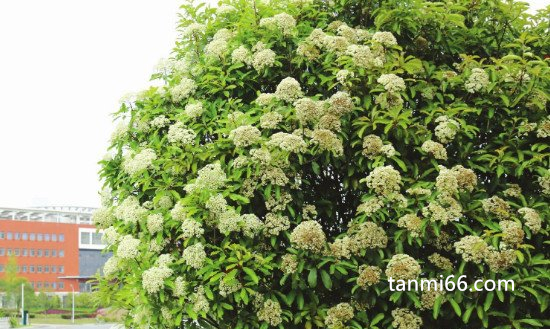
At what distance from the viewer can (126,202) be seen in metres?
5.23

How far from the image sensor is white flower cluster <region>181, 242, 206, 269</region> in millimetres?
4496

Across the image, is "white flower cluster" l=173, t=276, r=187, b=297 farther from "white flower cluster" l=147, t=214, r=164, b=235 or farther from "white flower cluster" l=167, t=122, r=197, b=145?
"white flower cluster" l=167, t=122, r=197, b=145

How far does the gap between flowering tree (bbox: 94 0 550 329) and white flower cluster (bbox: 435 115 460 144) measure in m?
0.01

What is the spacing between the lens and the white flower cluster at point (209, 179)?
452 cm

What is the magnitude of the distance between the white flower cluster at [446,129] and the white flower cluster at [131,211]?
7.75 feet

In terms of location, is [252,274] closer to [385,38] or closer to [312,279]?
[312,279]

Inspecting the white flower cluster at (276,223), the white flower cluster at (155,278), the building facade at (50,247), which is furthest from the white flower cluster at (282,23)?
the building facade at (50,247)

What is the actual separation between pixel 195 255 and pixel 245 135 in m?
0.93

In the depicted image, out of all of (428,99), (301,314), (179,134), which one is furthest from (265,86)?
(301,314)

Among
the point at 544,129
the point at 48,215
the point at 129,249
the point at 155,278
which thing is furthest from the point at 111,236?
the point at 48,215

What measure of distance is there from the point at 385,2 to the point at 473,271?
2403mm

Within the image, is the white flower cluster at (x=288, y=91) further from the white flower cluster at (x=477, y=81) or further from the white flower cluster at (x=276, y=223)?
the white flower cluster at (x=477, y=81)

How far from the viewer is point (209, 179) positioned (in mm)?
4516

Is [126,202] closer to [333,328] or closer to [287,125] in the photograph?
[287,125]
